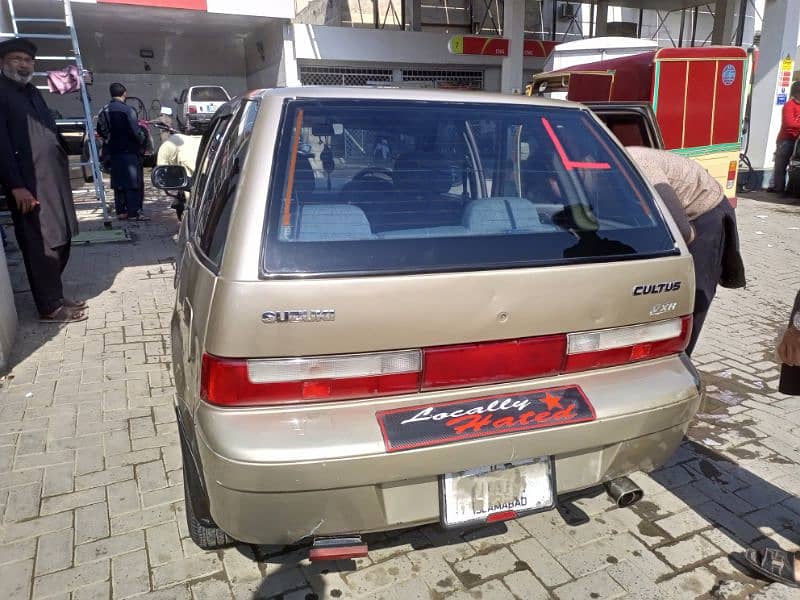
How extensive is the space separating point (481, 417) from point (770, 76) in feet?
43.0

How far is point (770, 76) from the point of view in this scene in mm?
11938

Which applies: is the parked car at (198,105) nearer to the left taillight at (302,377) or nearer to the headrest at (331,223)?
the headrest at (331,223)

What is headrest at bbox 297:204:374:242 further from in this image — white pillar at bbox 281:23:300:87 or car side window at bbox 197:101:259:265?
white pillar at bbox 281:23:300:87

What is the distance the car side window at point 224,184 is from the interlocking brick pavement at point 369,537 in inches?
49.9

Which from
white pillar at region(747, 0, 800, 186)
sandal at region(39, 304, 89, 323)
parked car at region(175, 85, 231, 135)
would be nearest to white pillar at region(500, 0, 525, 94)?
white pillar at region(747, 0, 800, 186)

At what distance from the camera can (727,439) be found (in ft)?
10.9

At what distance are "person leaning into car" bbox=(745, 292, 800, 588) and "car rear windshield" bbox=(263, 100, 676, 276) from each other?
1.70 ft

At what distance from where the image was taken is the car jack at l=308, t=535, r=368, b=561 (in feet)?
6.29

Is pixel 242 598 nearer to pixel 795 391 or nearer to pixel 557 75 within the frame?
pixel 795 391

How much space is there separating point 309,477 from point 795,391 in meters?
1.92

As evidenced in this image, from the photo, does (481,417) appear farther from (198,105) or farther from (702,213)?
(198,105)

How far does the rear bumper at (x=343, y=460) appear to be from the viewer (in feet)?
5.83

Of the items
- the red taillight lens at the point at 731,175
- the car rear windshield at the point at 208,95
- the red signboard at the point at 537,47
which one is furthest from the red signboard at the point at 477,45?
the red taillight lens at the point at 731,175

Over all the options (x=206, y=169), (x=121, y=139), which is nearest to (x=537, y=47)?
(x=121, y=139)
